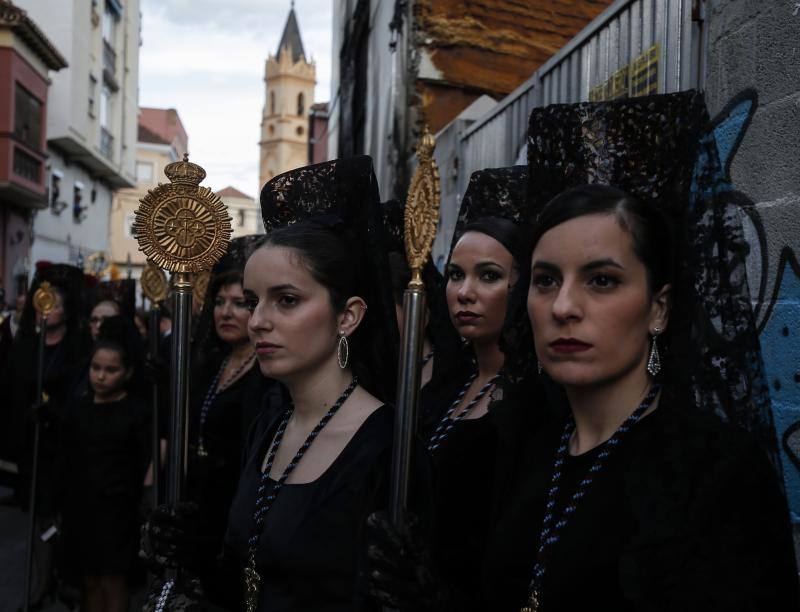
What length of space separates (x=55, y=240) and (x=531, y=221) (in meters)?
30.7

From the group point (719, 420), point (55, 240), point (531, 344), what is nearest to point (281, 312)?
point (531, 344)

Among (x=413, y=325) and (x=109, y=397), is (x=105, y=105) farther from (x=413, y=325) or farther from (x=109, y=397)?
(x=413, y=325)

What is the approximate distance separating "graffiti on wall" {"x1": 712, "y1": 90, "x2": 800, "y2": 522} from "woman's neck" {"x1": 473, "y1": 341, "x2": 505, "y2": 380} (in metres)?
0.85

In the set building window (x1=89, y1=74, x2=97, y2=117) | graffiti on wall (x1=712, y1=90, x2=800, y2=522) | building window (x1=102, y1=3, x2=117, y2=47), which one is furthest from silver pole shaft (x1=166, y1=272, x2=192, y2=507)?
building window (x1=102, y1=3, x2=117, y2=47)

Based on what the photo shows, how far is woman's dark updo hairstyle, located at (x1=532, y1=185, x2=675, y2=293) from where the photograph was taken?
1901mm

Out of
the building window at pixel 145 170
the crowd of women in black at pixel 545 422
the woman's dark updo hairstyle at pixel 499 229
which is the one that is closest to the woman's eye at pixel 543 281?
the crowd of women in black at pixel 545 422

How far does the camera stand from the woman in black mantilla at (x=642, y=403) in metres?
1.68

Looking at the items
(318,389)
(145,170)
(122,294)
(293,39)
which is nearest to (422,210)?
(318,389)

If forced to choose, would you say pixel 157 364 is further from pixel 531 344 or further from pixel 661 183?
Answer: pixel 661 183

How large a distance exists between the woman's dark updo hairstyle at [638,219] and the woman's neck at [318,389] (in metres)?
0.82

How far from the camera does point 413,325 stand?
2.11 m

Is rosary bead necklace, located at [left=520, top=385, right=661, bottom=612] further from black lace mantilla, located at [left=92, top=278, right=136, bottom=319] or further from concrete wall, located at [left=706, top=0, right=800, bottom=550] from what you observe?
black lace mantilla, located at [left=92, top=278, right=136, bottom=319]

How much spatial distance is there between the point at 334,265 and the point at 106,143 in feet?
114

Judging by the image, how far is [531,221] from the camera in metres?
2.17
